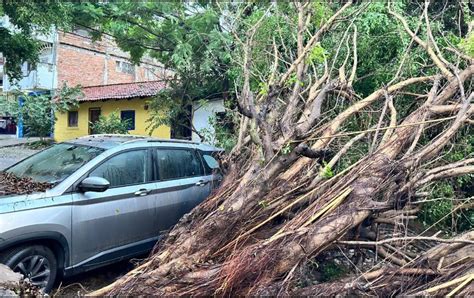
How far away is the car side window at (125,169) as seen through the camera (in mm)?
4664

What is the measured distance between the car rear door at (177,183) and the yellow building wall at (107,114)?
1156 centimetres

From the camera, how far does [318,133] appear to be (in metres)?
4.99

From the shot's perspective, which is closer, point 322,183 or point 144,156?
point 322,183

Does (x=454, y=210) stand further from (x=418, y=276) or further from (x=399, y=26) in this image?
(x=399, y=26)

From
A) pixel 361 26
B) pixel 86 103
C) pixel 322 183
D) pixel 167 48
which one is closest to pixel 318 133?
pixel 322 183

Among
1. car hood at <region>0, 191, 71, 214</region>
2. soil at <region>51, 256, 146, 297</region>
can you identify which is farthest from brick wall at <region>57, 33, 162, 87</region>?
car hood at <region>0, 191, 71, 214</region>

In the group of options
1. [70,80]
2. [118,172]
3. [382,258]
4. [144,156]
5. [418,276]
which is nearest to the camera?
[418,276]

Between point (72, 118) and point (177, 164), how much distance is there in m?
Answer: 19.3

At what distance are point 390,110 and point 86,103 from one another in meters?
19.0

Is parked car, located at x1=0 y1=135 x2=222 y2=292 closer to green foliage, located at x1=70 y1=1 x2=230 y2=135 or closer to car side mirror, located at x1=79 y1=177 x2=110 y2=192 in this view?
car side mirror, located at x1=79 y1=177 x2=110 y2=192

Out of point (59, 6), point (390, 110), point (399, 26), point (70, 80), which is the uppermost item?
point (70, 80)

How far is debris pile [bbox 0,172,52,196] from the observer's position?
4043 mm

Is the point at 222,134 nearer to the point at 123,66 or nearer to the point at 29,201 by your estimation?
the point at 29,201

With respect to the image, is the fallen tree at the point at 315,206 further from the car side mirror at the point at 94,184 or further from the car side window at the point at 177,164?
the car side mirror at the point at 94,184
